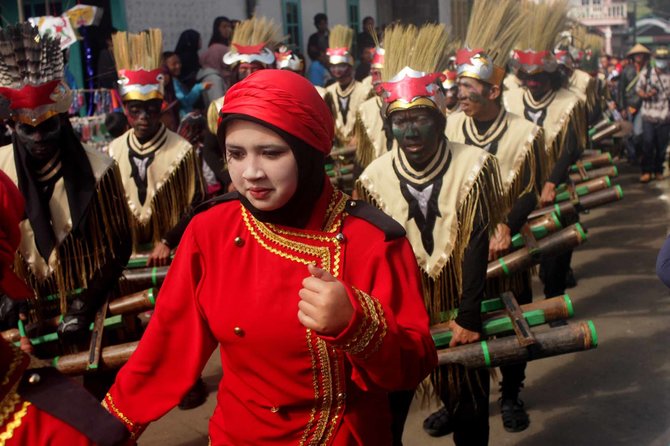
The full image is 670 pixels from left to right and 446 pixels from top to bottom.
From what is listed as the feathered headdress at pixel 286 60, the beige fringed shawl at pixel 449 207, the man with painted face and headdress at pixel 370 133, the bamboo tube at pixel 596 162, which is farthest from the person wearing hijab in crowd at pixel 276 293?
the feathered headdress at pixel 286 60

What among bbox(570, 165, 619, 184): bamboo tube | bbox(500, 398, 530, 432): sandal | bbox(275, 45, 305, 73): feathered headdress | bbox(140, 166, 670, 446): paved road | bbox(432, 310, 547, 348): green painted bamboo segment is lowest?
bbox(140, 166, 670, 446): paved road

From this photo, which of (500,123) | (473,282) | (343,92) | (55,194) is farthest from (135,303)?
(343,92)

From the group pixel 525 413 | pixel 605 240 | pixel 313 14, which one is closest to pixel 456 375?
pixel 525 413

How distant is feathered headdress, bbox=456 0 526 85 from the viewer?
212 inches

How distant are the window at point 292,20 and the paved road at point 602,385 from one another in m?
8.52

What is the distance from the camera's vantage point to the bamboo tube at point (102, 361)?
4008mm

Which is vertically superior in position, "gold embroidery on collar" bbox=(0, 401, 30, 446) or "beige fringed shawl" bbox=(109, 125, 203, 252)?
"gold embroidery on collar" bbox=(0, 401, 30, 446)

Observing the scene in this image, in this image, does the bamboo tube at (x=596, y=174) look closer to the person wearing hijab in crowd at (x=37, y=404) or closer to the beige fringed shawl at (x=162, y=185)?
the beige fringed shawl at (x=162, y=185)

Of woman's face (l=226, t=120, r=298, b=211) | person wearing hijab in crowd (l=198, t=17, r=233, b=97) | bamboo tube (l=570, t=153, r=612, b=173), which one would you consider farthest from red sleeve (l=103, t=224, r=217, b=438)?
person wearing hijab in crowd (l=198, t=17, r=233, b=97)

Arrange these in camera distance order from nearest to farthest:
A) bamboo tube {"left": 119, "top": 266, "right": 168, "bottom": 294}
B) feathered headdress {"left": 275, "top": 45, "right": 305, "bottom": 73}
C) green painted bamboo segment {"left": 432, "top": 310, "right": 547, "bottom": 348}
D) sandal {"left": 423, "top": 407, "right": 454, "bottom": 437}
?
1. green painted bamboo segment {"left": 432, "top": 310, "right": 547, "bottom": 348}
2. bamboo tube {"left": 119, "top": 266, "right": 168, "bottom": 294}
3. sandal {"left": 423, "top": 407, "right": 454, "bottom": 437}
4. feathered headdress {"left": 275, "top": 45, "right": 305, "bottom": 73}

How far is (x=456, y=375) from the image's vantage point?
3988 mm

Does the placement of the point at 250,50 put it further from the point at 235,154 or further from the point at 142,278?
the point at 235,154

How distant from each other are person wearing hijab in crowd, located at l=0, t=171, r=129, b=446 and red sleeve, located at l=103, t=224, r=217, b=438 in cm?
41

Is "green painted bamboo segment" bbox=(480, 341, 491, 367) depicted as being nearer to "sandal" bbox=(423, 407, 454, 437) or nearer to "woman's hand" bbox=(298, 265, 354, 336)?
"sandal" bbox=(423, 407, 454, 437)
